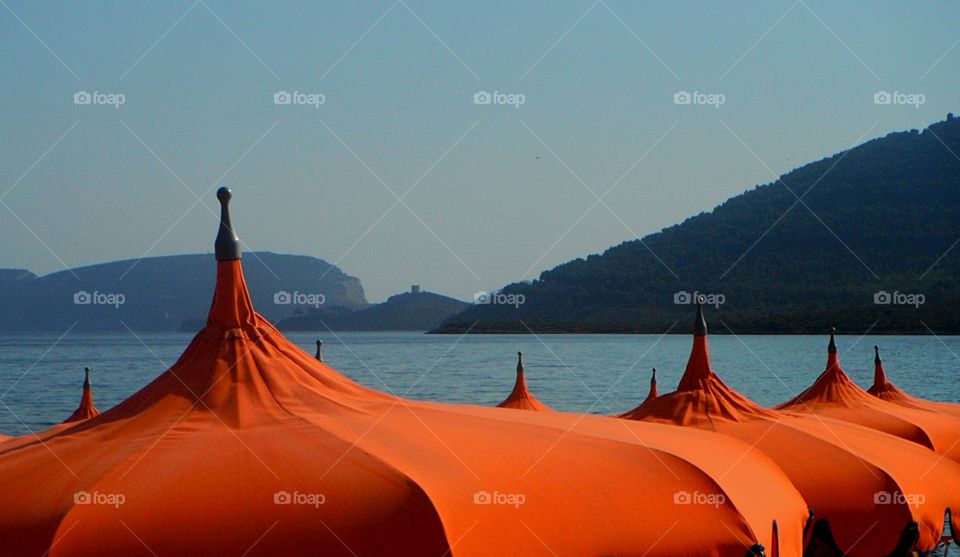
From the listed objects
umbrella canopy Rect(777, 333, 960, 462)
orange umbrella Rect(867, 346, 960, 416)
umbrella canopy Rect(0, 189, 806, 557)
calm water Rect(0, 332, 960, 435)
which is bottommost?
umbrella canopy Rect(0, 189, 806, 557)

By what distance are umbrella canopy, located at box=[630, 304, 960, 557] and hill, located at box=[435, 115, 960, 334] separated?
10428 cm

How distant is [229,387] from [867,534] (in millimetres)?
6669

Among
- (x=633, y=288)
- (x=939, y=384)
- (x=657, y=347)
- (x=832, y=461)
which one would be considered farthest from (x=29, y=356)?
(x=832, y=461)

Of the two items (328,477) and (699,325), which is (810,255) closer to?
(699,325)

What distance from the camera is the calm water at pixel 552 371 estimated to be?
2862 inches

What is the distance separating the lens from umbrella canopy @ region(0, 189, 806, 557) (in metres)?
6.32

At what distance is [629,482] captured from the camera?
745 cm

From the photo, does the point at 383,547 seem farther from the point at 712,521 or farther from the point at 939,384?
the point at 939,384

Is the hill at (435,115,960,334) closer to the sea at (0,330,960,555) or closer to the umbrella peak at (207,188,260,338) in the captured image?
the sea at (0,330,960,555)

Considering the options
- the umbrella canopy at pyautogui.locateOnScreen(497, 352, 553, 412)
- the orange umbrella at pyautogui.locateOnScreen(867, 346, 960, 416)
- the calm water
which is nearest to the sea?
the calm water

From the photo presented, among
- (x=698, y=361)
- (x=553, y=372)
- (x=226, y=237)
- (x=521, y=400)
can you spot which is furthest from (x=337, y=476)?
(x=553, y=372)

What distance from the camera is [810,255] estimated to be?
127562mm

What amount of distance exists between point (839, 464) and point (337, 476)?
6763mm

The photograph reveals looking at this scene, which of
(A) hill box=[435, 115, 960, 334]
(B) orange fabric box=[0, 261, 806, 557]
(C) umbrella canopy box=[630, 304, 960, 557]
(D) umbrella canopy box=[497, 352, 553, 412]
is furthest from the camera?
(A) hill box=[435, 115, 960, 334]
